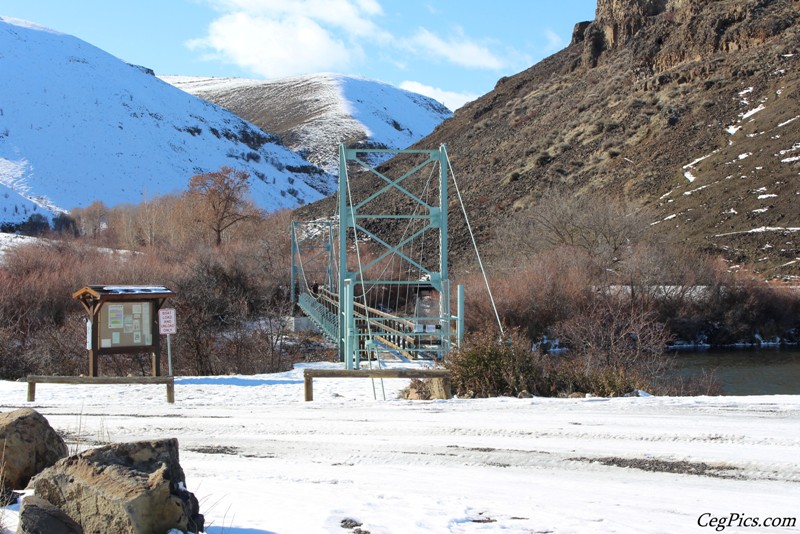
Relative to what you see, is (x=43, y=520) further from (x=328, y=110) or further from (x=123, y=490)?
(x=328, y=110)

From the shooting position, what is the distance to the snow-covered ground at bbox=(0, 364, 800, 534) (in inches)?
189

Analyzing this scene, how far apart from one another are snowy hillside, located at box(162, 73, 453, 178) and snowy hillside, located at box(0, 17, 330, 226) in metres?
17.3

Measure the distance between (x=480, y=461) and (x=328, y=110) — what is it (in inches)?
5779

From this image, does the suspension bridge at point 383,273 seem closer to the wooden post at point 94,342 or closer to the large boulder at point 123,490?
the wooden post at point 94,342

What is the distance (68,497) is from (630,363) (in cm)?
1430

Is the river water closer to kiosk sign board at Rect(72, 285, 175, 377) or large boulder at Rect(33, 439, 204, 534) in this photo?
kiosk sign board at Rect(72, 285, 175, 377)

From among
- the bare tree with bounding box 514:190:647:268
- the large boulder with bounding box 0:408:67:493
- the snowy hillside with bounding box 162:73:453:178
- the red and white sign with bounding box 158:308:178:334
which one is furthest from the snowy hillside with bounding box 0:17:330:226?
the large boulder with bounding box 0:408:67:493

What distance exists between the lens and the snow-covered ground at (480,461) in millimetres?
4805

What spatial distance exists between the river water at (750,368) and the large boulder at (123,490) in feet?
52.8

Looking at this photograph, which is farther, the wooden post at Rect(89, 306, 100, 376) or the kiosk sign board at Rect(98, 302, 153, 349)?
the kiosk sign board at Rect(98, 302, 153, 349)

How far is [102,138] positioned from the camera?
302ft

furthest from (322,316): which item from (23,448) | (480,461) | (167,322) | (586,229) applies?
(23,448)

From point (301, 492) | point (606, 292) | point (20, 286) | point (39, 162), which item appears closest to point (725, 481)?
point (301, 492)

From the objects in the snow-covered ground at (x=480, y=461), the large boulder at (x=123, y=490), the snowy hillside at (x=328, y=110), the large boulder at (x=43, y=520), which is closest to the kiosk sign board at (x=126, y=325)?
the snow-covered ground at (x=480, y=461)
